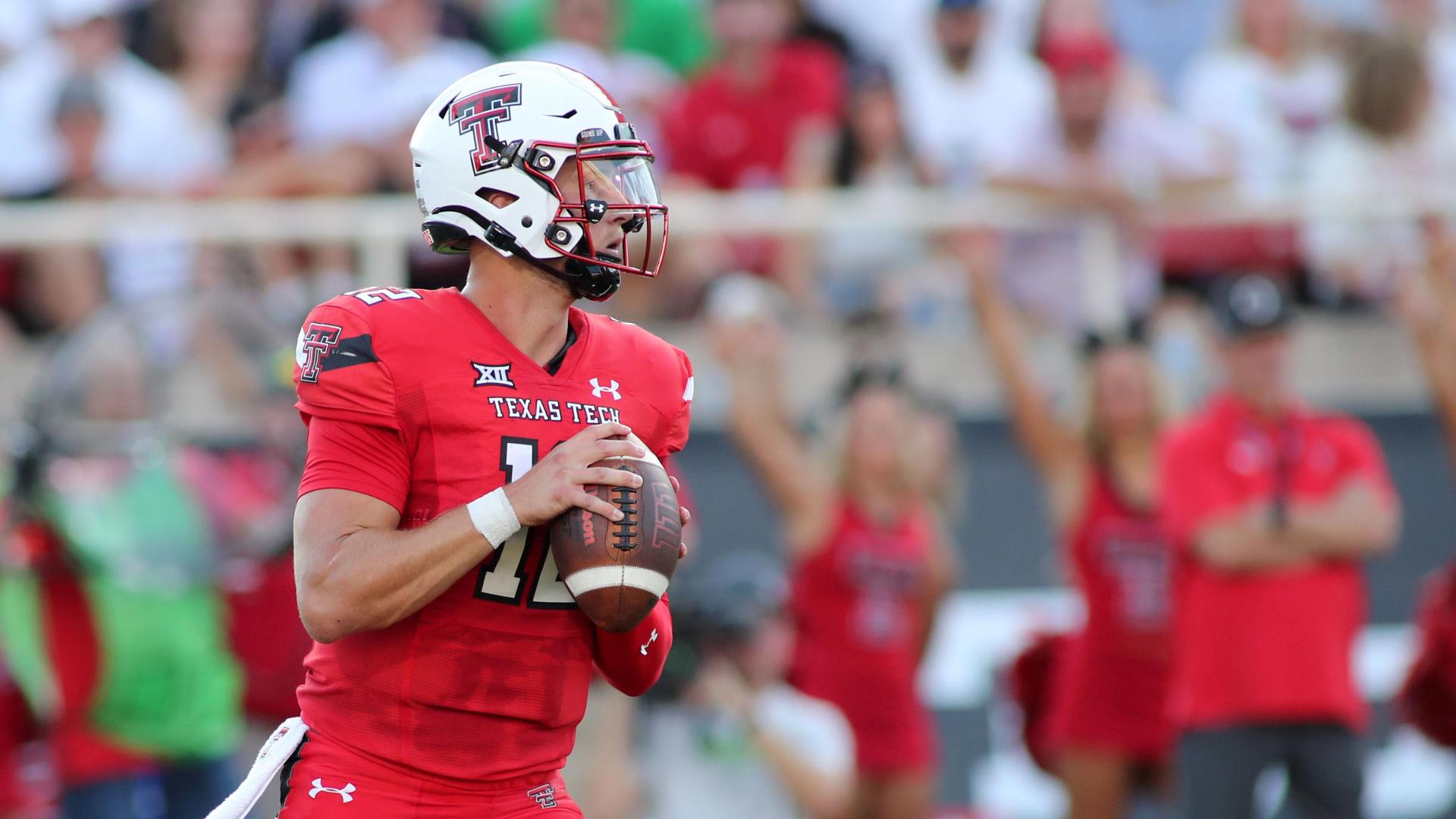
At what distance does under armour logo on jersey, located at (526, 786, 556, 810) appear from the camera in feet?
11.1

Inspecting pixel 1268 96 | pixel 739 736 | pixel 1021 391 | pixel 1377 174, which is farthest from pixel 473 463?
pixel 1268 96

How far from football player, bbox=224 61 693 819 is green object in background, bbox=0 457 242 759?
3.91 metres

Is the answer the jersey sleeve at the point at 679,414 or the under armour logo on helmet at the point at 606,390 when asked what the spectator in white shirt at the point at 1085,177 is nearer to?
the jersey sleeve at the point at 679,414

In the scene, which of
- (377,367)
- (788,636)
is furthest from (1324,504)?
(377,367)

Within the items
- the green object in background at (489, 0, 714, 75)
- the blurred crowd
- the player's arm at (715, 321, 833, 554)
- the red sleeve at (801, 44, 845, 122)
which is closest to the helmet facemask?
the player's arm at (715, 321, 833, 554)

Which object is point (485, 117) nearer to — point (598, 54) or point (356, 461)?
point (356, 461)

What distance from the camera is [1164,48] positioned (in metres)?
9.58

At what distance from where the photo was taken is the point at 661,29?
31.6 feet

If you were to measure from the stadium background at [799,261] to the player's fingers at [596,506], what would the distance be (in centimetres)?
Result: 458

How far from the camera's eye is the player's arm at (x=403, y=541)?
124 inches

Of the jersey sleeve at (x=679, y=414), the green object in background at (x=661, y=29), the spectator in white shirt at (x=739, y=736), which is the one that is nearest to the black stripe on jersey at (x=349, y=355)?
the jersey sleeve at (x=679, y=414)

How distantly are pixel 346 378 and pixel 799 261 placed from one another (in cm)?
514

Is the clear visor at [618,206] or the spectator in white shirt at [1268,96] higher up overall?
the clear visor at [618,206]

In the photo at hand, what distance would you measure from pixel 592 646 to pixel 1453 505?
256 inches
